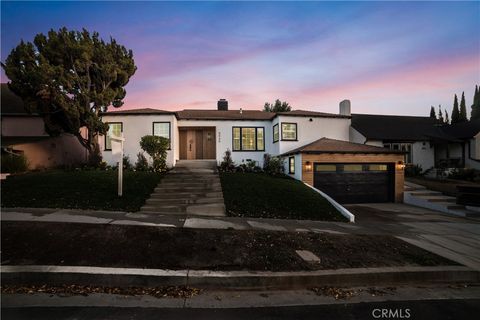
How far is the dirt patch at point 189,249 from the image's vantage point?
17.5 ft

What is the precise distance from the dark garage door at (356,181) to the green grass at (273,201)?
8.72ft

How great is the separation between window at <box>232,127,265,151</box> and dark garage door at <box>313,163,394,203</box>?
16.8 ft

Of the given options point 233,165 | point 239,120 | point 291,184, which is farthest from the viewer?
point 239,120

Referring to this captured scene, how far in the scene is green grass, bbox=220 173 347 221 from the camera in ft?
33.6

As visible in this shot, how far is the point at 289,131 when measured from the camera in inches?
758

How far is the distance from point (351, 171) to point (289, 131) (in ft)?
15.9

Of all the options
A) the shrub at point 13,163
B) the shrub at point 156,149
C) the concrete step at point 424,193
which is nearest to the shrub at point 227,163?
the shrub at point 156,149

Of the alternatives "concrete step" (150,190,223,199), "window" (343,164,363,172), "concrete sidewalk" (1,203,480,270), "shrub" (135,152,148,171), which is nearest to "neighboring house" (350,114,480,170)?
"window" (343,164,363,172)

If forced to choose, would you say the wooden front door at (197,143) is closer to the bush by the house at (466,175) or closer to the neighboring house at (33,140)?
the neighboring house at (33,140)

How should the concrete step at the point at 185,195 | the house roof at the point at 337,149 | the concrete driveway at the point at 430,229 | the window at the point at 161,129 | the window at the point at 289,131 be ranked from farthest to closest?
1. the window at the point at 289,131
2. the window at the point at 161,129
3. the house roof at the point at 337,149
4. the concrete step at the point at 185,195
5. the concrete driveway at the point at 430,229

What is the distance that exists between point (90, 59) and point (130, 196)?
30.3 feet

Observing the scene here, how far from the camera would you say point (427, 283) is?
5512 millimetres

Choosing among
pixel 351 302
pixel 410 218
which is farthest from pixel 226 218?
pixel 410 218

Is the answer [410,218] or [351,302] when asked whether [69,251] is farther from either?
[410,218]
